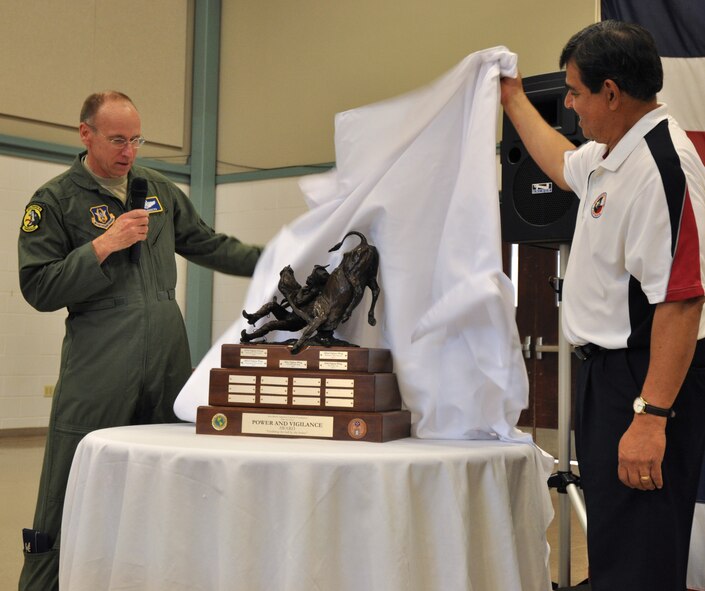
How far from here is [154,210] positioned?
2502 mm

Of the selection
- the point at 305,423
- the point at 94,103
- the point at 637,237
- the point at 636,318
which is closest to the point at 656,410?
the point at 636,318

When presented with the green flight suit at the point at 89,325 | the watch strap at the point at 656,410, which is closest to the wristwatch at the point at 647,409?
the watch strap at the point at 656,410

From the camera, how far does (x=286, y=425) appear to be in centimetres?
181

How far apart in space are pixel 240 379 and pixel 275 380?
8 cm

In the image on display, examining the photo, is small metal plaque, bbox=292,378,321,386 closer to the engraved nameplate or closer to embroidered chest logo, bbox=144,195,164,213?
the engraved nameplate

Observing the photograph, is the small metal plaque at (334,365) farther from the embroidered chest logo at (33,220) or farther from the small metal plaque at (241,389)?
the embroidered chest logo at (33,220)

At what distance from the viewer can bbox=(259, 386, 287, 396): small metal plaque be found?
184 centimetres

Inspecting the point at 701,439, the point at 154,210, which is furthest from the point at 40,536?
the point at 701,439

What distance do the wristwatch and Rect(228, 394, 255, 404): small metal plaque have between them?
2.49ft

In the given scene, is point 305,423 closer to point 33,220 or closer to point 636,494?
point 636,494

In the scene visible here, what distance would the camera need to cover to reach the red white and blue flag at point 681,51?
2959 mm

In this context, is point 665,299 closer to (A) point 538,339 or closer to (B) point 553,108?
(B) point 553,108

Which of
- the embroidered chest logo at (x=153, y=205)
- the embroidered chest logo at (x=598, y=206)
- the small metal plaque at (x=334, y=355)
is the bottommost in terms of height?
the small metal plaque at (x=334, y=355)

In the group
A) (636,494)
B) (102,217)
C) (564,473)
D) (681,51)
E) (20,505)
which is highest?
(681,51)
